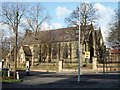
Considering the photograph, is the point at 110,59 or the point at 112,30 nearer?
the point at 112,30

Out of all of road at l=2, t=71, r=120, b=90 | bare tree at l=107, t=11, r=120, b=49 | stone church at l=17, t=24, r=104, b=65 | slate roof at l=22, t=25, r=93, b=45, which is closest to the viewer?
road at l=2, t=71, r=120, b=90

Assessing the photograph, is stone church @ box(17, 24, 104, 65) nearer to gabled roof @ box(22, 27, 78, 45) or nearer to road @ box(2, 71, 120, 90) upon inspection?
gabled roof @ box(22, 27, 78, 45)

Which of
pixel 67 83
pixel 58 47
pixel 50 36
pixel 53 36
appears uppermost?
pixel 53 36

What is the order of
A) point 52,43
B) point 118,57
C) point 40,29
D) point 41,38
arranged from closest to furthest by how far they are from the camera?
point 118,57
point 40,29
point 41,38
point 52,43

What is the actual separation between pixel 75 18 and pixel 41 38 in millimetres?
20133

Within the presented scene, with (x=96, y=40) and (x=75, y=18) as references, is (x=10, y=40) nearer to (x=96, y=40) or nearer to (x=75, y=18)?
(x=75, y=18)

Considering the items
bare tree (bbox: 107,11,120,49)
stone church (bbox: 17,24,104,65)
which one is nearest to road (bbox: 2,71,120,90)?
bare tree (bbox: 107,11,120,49)

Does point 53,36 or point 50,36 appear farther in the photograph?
point 53,36

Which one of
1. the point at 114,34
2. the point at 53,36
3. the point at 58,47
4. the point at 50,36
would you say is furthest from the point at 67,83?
the point at 53,36

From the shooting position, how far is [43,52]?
8519 centimetres

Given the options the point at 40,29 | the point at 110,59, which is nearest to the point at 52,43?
the point at 40,29

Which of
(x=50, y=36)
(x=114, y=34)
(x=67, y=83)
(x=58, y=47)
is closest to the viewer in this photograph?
(x=67, y=83)

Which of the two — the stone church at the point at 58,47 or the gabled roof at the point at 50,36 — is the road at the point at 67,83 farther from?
the stone church at the point at 58,47

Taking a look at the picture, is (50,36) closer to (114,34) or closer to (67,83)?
(114,34)
